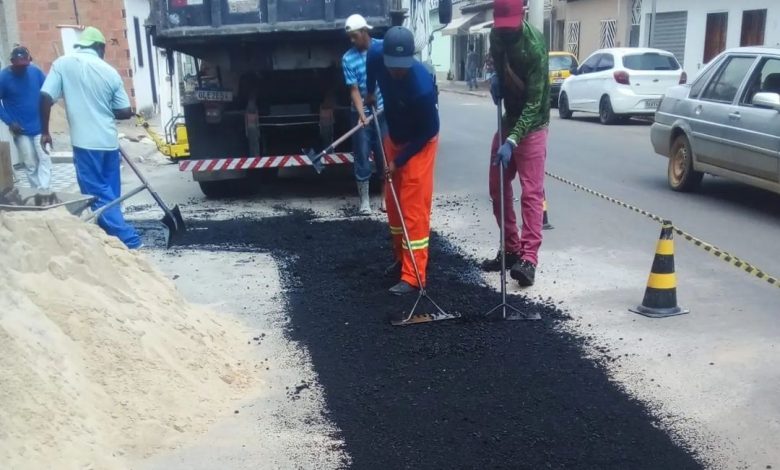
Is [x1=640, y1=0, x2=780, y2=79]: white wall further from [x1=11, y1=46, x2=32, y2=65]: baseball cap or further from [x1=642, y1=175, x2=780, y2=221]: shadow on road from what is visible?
[x1=11, y1=46, x2=32, y2=65]: baseball cap

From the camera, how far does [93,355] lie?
4.21 m

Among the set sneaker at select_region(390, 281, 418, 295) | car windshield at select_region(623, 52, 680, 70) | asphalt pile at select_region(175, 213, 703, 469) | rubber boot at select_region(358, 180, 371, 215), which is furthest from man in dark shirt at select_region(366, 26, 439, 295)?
car windshield at select_region(623, 52, 680, 70)

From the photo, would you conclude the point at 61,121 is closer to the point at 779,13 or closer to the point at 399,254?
the point at 399,254

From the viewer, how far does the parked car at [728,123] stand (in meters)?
8.27

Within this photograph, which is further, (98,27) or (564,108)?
(98,27)

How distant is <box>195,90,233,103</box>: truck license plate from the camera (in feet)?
32.4

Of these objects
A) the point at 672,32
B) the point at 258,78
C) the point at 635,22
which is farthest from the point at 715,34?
the point at 258,78

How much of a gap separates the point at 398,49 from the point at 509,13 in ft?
3.13

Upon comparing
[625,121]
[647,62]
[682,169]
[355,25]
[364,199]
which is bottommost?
[625,121]

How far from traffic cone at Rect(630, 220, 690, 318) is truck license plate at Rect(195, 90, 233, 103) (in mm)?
6045

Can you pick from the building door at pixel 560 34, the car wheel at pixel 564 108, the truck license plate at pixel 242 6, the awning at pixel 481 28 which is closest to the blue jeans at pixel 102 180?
the truck license plate at pixel 242 6

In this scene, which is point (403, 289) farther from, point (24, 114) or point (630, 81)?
point (630, 81)

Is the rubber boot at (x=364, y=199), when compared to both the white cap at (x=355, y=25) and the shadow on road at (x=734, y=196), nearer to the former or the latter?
the white cap at (x=355, y=25)

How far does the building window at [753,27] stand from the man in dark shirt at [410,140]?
20.5 m
